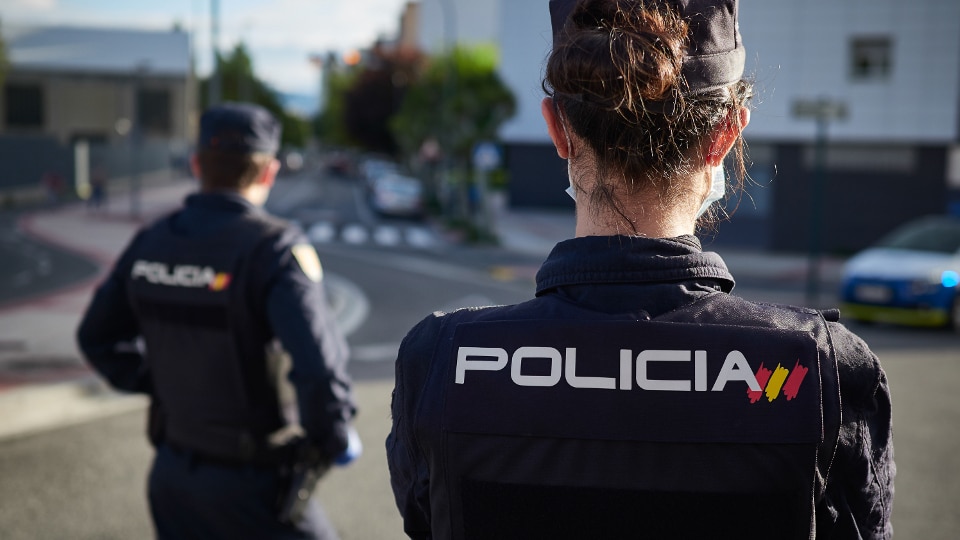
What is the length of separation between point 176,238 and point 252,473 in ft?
2.83

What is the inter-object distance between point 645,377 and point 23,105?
15405 mm

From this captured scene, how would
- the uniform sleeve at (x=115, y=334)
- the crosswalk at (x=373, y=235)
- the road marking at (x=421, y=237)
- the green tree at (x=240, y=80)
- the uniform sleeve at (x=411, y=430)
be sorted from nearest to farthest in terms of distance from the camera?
1. the uniform sleeve at (x=411, y=430)
2. the uniform sleeve at (x=115, y=334)
3. the road marking at (x=421, y=237)
4. the crosswalk at (x=373, y=235)
5. the green tree at (x=240, y=80)

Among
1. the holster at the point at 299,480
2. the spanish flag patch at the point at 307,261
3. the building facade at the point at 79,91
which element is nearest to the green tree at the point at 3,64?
the building facade at the point at 79,91

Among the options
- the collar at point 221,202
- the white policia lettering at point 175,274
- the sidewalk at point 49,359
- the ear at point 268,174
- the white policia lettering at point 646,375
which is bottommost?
the sidewalk at point 49,359

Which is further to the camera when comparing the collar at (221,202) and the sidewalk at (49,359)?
the sidewalk at (49,359)

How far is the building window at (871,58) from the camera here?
26.7 metres

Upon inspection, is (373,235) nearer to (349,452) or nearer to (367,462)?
(367,462)

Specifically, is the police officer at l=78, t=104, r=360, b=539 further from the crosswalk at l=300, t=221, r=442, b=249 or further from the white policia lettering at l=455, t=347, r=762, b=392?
the crosswalk at l=300, t=221, r=442, b=249

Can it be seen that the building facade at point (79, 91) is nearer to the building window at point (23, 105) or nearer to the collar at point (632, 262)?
the building window at point (23, 105)

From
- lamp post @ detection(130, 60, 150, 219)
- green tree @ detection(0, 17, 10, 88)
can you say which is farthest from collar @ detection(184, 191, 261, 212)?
lamp post @ detection(130, 60, 150, 219)

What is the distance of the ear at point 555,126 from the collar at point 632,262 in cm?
15

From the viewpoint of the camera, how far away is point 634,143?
1451 mm

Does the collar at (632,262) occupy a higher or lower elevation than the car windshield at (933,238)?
higher

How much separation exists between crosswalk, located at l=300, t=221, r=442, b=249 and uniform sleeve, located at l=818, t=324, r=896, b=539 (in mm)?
24126
